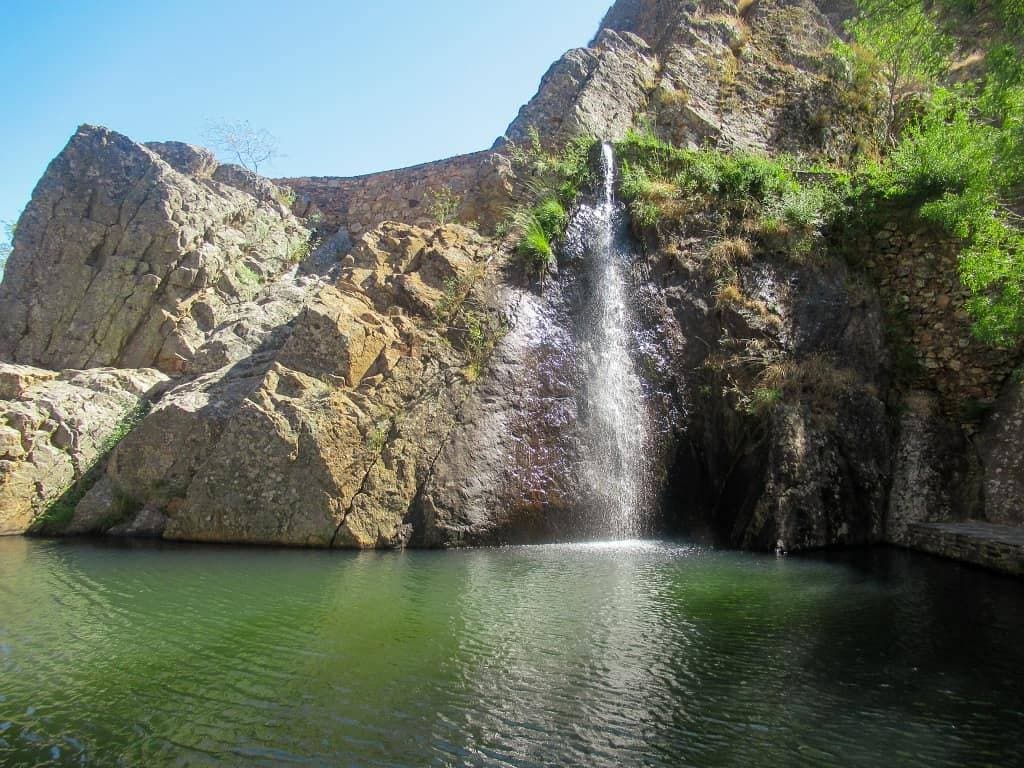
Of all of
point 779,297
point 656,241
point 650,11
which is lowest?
point 779,297

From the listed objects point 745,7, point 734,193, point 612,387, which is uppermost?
point 745,7

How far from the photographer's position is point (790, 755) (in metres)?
3.96

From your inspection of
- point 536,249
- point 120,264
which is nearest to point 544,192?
point 536,249

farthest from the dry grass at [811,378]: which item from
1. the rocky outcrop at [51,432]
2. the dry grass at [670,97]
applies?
the rocky outcrop at [51,432]

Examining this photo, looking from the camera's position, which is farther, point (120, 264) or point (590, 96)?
point (590, 96)

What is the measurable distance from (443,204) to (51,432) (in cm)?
1105

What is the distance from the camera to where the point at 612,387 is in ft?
44.1

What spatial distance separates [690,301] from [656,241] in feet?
5.72

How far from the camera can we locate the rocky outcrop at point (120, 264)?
16.4m

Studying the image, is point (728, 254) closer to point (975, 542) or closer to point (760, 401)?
point (760, 401)

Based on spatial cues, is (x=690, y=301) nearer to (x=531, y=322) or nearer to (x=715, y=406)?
(x=715, y=406)

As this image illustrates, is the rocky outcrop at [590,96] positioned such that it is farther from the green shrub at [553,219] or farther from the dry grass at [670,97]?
the green shrub at [553,219]

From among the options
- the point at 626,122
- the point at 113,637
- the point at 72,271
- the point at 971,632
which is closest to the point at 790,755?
the point at 971,632

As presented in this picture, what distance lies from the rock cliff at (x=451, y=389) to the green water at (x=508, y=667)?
276 centimetres
